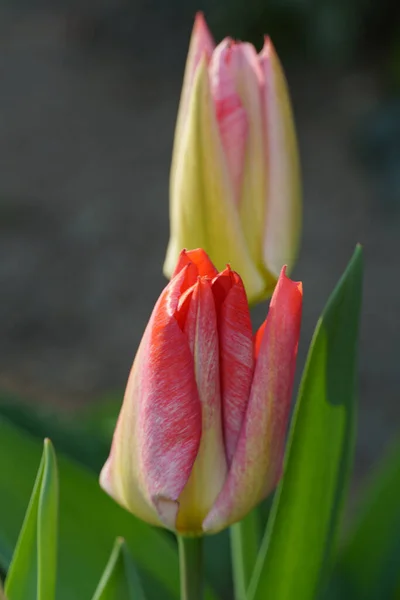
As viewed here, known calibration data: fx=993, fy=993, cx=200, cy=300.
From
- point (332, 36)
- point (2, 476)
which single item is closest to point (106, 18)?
point (332, 36)

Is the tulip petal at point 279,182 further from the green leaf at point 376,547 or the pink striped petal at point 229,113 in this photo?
the green leaf at point 376,547

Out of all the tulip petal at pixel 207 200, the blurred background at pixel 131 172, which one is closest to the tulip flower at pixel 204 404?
the tulip petal at pixel 207 200

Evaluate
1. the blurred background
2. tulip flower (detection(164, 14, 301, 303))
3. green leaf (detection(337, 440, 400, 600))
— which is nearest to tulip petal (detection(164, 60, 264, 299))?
tulip flower (detection(164, 14, 301, 303))

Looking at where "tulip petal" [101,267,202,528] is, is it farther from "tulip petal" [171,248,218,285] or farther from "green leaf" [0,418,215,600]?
"green leaf" [0,418,215,600]

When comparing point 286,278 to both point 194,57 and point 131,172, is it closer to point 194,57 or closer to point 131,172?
point 194,57

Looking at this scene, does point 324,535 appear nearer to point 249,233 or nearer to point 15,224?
point 249,233

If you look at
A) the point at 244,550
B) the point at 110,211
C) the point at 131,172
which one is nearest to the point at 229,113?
the point at 244,550
